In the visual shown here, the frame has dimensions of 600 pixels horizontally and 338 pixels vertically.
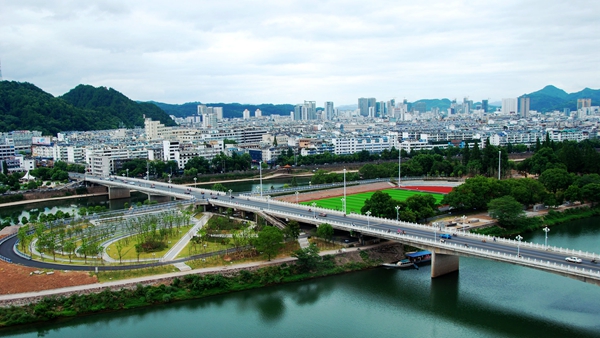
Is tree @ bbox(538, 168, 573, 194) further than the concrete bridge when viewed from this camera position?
Yes

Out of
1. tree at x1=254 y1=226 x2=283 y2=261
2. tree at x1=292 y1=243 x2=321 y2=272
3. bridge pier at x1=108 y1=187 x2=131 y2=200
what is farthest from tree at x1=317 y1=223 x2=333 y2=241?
bridge pier at x1=108 y1=187 x2=131 y2=200

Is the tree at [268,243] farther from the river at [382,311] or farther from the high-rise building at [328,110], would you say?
the high-rise building at [328,110]

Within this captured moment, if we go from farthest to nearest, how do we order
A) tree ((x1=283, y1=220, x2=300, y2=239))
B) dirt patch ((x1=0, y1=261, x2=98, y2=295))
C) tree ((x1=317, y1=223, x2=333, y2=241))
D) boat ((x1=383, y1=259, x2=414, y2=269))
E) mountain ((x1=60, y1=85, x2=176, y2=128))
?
1. mountain ((x1=60, y1=85, x2=176, y2=128))
2. tree ((x1=283, y1=220, x2=300, y2=239))
3. tree ((x1=317, y1=223, x2=333, y2=241))
4. boat ((x1=383, y1=259, x2=414, y2=269))
5. dirt patch ((x1=0, y1=261, x2=98, y2=295))

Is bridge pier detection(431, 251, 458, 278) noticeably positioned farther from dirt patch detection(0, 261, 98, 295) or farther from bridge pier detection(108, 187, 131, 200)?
bridge pier detection(108, 187, 131, 200)

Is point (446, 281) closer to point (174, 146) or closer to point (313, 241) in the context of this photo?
point (313, 241)

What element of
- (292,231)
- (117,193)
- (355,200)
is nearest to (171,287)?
(292,231)

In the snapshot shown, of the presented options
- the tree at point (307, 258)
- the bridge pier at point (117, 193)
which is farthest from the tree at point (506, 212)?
the bridge pier at point (117, 193)

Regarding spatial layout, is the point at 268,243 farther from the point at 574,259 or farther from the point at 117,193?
the point at 117,193
